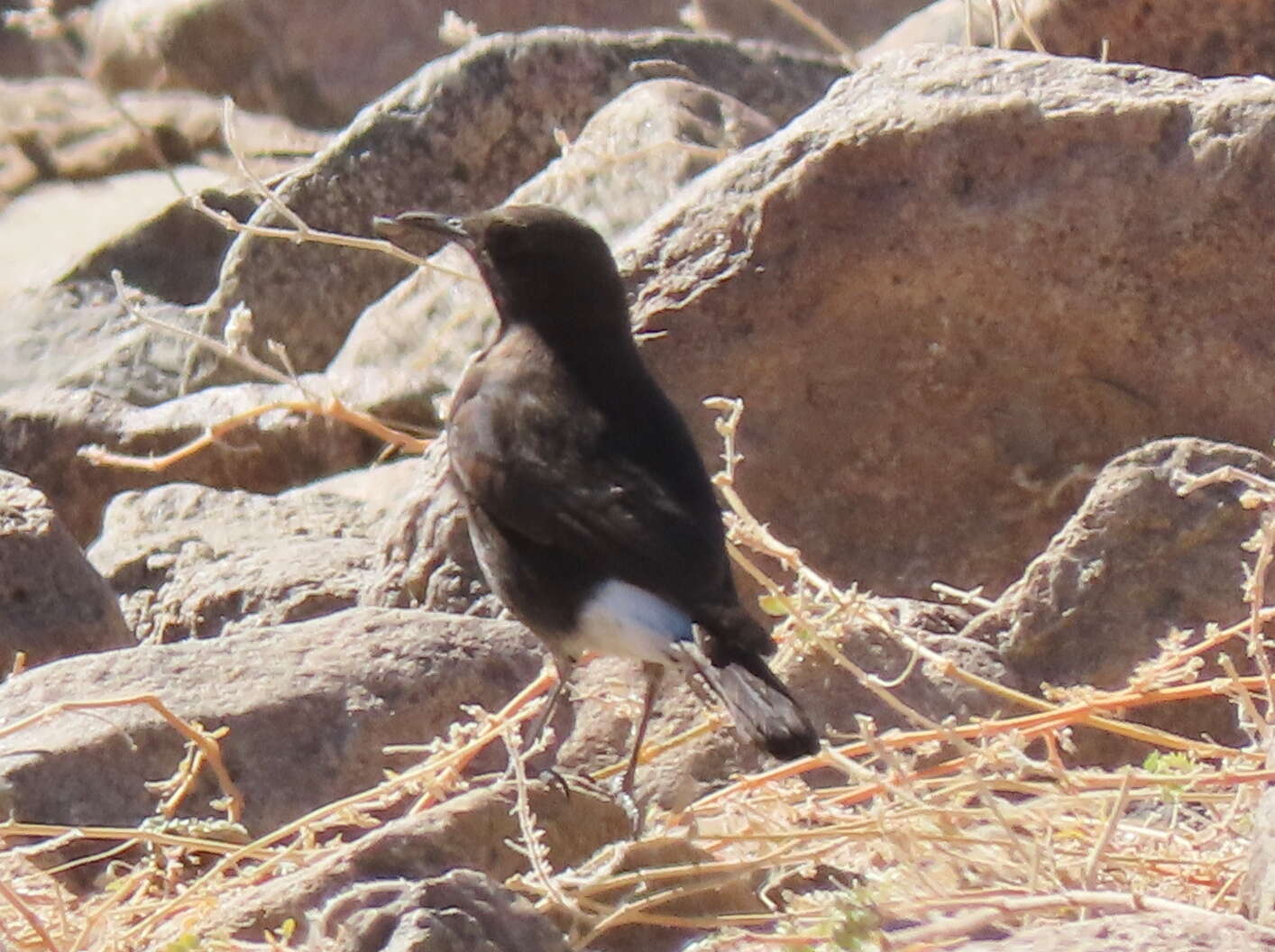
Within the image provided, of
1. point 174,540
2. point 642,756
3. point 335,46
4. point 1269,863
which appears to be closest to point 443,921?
point 1269,863

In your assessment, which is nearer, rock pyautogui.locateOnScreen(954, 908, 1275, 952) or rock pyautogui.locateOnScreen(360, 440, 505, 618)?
rock pyautogui.locateOnScreen(954, 908, 1275, 952)

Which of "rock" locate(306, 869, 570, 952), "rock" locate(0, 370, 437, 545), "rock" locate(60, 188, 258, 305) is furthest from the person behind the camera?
"rock" locate(60, 188, 258, 305)

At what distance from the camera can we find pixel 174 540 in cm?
623

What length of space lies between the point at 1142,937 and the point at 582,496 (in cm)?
204

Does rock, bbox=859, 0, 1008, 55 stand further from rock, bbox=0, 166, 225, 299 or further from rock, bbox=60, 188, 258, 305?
rock, bbox=0, 166, 225, 299

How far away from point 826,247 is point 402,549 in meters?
1.20

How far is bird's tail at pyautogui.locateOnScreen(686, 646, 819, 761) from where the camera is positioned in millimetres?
3951

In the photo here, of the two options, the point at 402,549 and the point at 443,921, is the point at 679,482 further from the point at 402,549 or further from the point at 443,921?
the point at 443,921

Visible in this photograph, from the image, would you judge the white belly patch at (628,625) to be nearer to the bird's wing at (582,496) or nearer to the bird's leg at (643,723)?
the bird's wing at (582,496)

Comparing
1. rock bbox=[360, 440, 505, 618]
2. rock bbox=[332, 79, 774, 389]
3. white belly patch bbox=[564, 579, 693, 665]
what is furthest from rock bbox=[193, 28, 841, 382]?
white belly patch bbox=[564, 579, 693, 665]

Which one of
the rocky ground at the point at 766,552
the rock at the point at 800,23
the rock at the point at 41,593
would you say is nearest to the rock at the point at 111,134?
the rock at the point at 800,23

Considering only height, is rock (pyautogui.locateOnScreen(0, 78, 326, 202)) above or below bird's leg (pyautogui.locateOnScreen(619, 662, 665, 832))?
below

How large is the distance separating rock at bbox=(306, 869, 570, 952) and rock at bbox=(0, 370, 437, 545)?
4.02 metres

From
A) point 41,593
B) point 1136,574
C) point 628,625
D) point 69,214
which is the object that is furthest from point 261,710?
point 69,214
